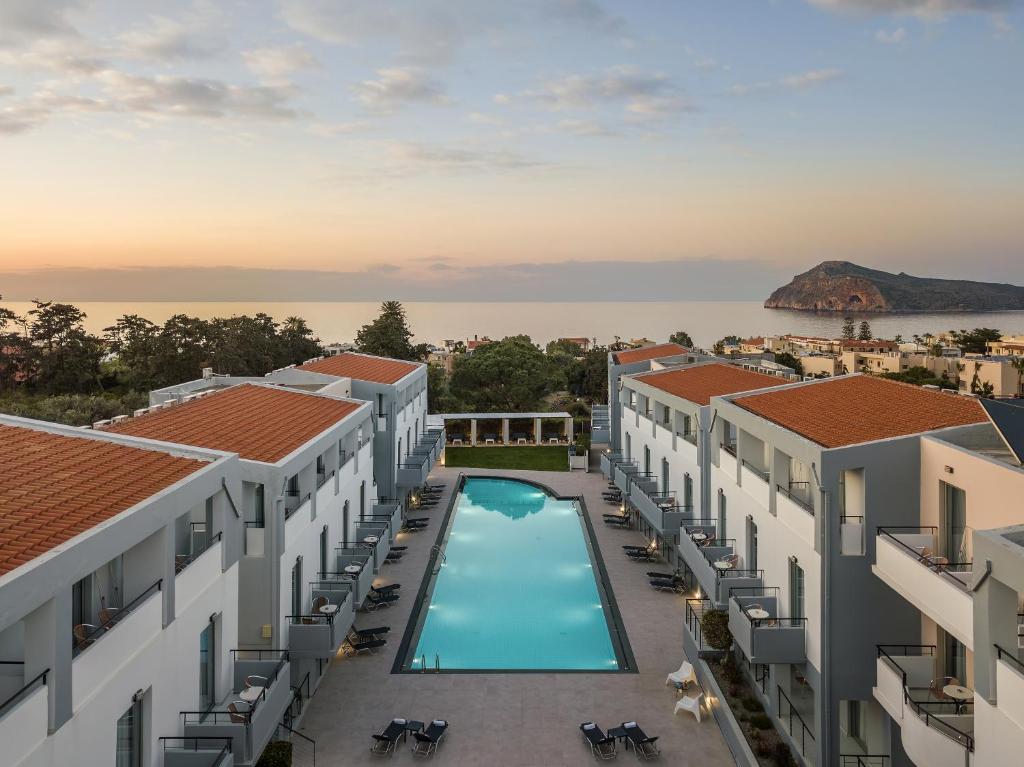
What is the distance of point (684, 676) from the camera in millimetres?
16031

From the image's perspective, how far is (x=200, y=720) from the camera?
1112 cm

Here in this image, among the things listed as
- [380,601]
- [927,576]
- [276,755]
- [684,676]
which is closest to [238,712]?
[276,755]

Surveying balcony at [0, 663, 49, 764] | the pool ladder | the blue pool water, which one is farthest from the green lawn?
balcony at [0, 663, 49, 764]

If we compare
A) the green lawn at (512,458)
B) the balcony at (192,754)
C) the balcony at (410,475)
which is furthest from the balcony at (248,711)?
the green lawn at (512,458)

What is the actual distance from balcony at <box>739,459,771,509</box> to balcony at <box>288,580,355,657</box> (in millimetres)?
9855

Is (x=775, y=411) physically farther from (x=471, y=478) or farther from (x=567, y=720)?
(x=471, y=478)

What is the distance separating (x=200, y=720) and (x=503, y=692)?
7221 millimetres

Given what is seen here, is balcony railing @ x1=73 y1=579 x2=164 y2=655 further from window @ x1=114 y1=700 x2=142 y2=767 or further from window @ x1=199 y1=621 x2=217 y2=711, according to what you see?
window @ x1=199 y1=621 x2=217 y2=711

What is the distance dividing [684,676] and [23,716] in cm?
1327

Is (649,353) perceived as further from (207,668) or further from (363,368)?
(207,668)

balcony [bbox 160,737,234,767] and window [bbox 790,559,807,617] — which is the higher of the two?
window [bbox 790,559,807,617]

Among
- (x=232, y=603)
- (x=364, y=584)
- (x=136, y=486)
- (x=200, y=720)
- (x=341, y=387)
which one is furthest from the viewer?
(x=341, y=387)

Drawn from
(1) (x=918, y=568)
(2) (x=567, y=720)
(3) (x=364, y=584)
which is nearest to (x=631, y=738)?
(2) (x=567, y=720)

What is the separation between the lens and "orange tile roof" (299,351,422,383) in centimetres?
3183
